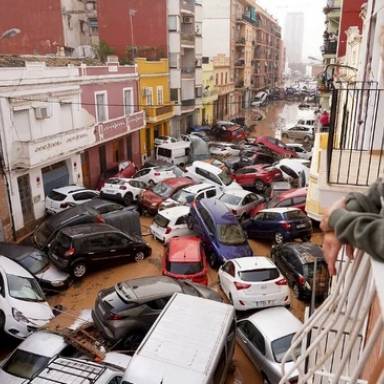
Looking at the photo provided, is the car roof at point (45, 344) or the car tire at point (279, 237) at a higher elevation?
the car roof at point (45, 344)

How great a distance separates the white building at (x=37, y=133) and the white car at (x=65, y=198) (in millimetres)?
463

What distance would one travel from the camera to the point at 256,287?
10.3 metres

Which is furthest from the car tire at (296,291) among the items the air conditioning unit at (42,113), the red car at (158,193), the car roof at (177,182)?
the air conditioning unit at (42,113)

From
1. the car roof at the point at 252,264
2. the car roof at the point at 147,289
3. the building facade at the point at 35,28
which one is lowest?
the car roof at the point at 252,264

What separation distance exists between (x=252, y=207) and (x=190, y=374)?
11259 millimetres

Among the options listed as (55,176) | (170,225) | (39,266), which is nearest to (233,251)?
(170,225)

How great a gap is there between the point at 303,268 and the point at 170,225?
531cm

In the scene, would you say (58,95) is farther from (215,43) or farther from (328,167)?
(215,43)

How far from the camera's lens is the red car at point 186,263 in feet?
37.1

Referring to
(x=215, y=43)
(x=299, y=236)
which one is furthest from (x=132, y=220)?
(x=215, y=43)

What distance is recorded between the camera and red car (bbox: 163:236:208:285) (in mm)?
11305

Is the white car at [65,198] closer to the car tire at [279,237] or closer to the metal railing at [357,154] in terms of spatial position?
the car tire at [279,237]

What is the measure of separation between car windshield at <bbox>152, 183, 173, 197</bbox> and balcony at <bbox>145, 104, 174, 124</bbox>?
1051cm

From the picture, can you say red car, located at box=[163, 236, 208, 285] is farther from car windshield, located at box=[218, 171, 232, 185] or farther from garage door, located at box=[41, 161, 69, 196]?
garage door, located at box=[41, 161, 69, 196]
